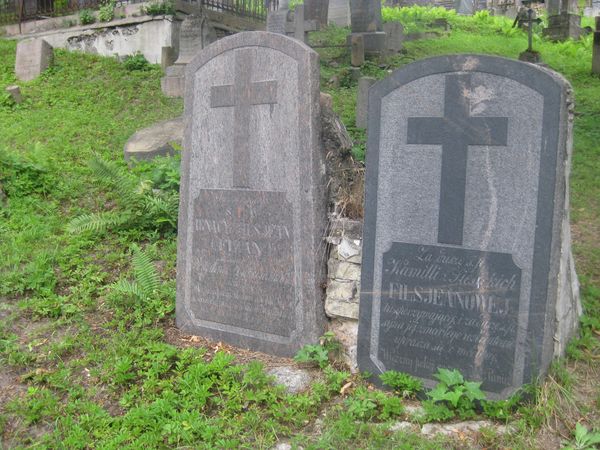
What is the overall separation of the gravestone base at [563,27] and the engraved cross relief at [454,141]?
14.4 m

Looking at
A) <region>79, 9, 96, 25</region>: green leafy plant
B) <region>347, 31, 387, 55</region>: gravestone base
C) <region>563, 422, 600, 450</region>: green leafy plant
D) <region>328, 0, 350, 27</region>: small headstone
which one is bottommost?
<region>563, 422, 600, 450</region>: green leafy plant

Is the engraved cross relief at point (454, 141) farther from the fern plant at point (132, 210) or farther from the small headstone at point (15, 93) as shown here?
the small headstone at point (15, 93)

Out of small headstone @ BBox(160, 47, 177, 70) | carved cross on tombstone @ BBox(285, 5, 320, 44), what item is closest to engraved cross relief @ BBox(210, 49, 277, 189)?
small headstone @ BBox(160, 47, 177, 70)

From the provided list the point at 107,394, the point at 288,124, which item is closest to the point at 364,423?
the point at 107,394

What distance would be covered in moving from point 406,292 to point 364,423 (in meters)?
0.75

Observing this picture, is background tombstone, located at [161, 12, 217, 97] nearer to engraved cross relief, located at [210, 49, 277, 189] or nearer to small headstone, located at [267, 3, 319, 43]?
small headstone, located at [267, 3, 319, 43]

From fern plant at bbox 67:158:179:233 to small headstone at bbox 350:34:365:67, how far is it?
766 centimetres

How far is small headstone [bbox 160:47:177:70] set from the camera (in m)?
11.8

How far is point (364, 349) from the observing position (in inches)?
137

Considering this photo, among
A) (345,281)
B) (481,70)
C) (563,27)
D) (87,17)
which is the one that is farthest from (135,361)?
(563,27)

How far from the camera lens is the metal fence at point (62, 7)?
46.9ft

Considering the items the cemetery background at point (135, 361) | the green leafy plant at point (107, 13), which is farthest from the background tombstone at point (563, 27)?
the green leafy plant at point (107, 13)

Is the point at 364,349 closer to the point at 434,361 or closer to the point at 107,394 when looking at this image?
the point at 434,361

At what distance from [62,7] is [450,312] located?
14.5 meters
